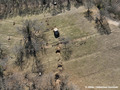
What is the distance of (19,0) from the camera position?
49656mm

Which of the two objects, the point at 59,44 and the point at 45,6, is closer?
the point at 59,44

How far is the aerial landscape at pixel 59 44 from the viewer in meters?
40.9

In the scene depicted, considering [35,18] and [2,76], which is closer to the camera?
[2,76]

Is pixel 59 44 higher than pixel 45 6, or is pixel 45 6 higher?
pixel 45 6

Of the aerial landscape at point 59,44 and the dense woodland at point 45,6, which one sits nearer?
the aerial landscape at point 59,44

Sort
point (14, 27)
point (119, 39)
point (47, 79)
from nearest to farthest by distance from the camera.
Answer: point (47, 79) < point (119, 39) < point (14, 27)

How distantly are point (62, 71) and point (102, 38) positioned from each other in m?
15.6

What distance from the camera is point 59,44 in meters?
44.2

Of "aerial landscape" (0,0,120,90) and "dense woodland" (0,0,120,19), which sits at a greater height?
"dense woodland" (0,0,120,19)

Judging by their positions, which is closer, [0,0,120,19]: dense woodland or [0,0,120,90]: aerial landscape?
[0,0,120,90]: aerial landscape

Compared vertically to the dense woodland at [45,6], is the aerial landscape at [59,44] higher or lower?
lower

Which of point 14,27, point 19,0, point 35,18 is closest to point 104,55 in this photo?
point 35,18

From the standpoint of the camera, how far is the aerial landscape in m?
40.9

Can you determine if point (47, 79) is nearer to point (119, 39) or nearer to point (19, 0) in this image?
point (119, 39)
